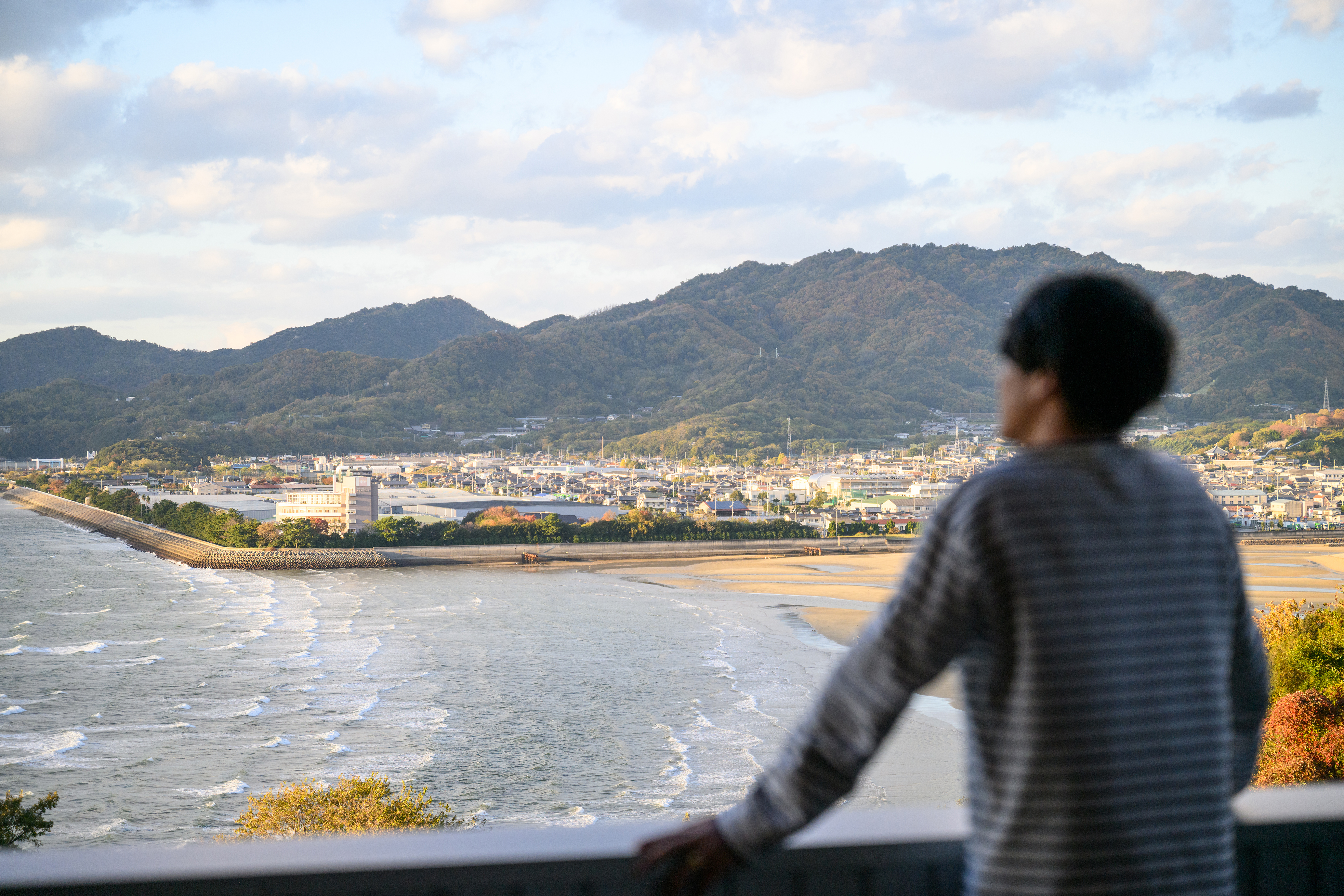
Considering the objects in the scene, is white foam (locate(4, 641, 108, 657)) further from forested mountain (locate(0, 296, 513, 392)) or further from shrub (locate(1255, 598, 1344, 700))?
forested mountain (locate(0, 296, 513, 392))

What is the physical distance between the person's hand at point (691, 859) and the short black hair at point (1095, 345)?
35cm

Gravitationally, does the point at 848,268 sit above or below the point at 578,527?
above

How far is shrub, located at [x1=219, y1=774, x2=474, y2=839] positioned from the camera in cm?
584

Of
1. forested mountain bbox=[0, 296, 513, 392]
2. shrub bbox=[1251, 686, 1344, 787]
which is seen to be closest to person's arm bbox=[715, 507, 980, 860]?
shrub bbox=[1251, 686, 1344, 787]

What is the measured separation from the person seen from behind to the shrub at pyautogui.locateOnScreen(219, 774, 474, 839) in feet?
17.9

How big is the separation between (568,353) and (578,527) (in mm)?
49480

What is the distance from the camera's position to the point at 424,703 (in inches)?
475

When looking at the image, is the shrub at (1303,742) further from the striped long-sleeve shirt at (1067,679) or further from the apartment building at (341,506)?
the apartment building at (341,506)

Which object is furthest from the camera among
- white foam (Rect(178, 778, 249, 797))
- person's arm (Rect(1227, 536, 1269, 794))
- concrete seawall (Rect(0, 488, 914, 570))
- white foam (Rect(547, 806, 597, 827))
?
concrete seawall (Rect(0, 488, 914, 570))

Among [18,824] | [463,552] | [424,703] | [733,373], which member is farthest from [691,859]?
[733,373]

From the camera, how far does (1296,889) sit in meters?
0.95

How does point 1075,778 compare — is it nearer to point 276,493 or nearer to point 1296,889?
point 1296,889

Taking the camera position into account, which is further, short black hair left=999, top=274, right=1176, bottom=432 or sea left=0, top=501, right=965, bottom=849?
sea left=0, top=501, right=965, bottom=849

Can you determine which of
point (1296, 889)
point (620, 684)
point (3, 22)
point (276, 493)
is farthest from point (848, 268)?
point (1296, 889)
